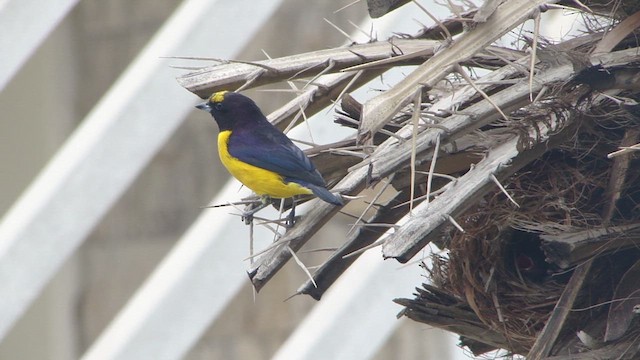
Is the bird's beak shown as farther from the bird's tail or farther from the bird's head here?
the bird's tail

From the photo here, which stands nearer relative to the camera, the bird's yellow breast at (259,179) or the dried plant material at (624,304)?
the dried plant material at (624,304)

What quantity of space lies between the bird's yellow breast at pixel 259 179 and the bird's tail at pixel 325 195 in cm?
16

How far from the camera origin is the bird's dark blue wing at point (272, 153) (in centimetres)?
303

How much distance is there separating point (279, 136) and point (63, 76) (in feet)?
16.6

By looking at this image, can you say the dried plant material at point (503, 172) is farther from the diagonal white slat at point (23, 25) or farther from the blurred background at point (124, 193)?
the blurred background at point (124, 193)

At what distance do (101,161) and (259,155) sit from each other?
1261mm

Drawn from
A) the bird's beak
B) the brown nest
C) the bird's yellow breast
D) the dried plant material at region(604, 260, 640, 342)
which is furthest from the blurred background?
the dried plant material at region(604, 260, 640, 342)

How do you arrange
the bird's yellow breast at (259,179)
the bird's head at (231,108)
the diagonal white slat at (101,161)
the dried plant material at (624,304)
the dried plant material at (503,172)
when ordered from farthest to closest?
the diagonal white slat at (101,161)
the bird's head at (231,108)
the bird's yellow breast at (259,179)
the dried plant material at (624,304)
the dried plant material at (503,172)

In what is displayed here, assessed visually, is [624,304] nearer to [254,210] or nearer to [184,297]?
[254,210]

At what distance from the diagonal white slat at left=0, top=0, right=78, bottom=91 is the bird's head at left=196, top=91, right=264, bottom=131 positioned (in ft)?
4.10

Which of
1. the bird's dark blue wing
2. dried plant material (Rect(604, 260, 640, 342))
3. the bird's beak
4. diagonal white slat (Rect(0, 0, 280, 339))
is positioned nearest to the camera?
dried plant material (Rect(604, 260, 640, 342))

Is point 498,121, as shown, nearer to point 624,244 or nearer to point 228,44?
point 624,244

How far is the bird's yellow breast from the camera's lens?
3254 millimetres

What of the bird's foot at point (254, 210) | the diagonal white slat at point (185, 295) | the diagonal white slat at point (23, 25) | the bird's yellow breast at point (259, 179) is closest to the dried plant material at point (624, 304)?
the bird's yellow breast at point (259, 179)
